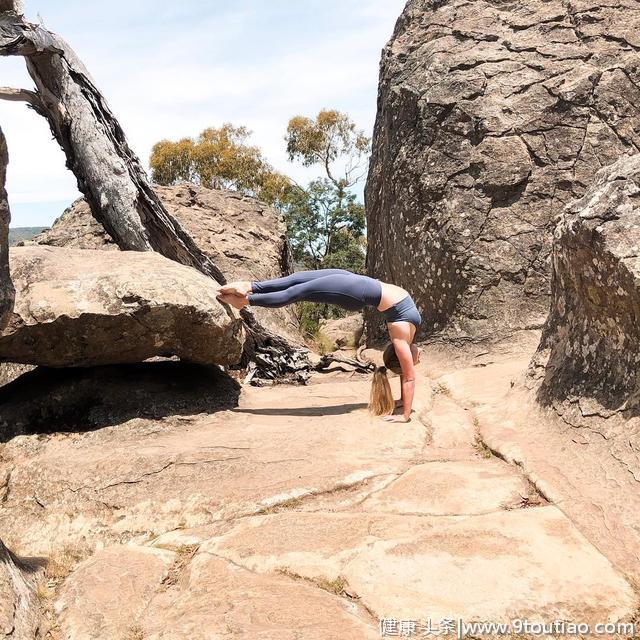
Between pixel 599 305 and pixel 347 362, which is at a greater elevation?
pixel 599 305

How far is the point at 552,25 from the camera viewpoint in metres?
7.88

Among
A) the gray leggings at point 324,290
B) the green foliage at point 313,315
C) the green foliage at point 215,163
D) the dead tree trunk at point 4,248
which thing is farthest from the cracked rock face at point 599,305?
the green foliage at point 215,163

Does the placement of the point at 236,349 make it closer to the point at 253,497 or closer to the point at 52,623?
the point at 253,497

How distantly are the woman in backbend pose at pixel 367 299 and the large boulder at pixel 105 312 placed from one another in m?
0.29

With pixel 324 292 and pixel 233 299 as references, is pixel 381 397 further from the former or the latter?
pixel 233 299

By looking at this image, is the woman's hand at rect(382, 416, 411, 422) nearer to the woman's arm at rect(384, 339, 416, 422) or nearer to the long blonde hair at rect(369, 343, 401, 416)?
the woman's arm at rect(384, 339, 416, 422)

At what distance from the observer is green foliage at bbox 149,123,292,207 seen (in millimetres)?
30422

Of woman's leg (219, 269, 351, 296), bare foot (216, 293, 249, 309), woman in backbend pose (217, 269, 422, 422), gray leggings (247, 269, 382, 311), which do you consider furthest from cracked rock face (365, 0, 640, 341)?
bare foot (216, 293, 249, 309)

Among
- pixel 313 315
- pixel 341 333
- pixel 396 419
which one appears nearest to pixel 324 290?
pixel 396 419

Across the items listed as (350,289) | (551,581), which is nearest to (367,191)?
(350,289)

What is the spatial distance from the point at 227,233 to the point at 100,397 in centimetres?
556

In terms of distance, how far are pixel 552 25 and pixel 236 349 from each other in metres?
5.51

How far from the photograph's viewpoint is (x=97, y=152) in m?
6.36

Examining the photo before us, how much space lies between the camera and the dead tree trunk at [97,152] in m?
6.36
